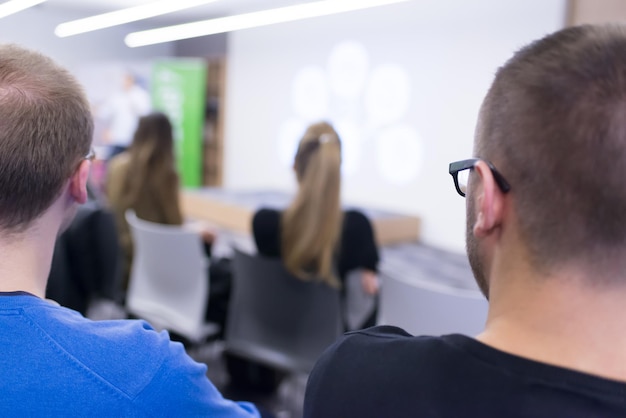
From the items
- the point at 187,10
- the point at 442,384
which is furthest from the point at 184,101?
the point at 442,384

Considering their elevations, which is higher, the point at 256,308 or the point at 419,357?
the point at 419,357

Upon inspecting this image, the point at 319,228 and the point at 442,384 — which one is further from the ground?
the point at 442,384

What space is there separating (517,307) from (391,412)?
0.15 m

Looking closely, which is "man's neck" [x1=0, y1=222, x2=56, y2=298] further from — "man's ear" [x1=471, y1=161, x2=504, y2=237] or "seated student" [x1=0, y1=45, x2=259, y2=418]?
"man's ear" [x1=471, y1=161, x2=504, y2=237]

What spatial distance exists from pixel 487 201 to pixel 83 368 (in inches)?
19.4

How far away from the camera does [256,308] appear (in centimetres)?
219

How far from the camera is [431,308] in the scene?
5.31 ft

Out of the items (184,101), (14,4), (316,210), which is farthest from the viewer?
(184,101)

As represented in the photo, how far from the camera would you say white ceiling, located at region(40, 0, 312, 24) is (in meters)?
7.01

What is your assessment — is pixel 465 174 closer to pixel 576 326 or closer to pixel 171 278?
pixel 576 326

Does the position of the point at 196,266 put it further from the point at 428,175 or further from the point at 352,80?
the point at 352,80

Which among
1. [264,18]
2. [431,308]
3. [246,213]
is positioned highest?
[264,18]

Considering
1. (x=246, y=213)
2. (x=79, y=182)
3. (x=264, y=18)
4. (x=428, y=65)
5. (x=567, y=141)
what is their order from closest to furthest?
(x=567, y=141) → (x=79, y=182) → (x=246, y=213) → (x=428, y=65) → (x=264, y=18)

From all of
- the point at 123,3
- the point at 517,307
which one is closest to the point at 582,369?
the point at 517,307
